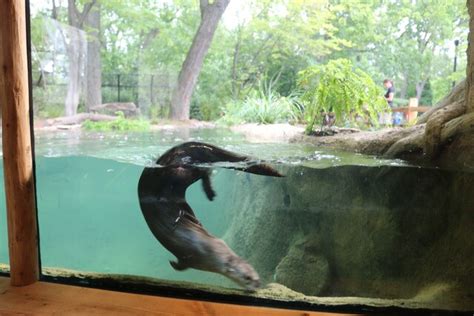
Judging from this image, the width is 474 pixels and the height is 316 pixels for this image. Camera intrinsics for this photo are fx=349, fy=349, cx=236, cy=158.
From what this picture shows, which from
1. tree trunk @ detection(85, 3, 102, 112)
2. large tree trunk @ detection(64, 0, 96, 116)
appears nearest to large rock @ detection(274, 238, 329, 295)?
tree trunk @ detection(85, 3, 102, 112)

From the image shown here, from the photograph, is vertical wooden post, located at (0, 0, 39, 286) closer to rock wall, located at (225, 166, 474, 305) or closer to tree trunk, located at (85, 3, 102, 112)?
tree trunk, located at (85, 3, 102, 112)

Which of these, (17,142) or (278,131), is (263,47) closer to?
(278,131)

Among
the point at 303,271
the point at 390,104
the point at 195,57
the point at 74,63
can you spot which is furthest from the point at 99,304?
the point at 390,104

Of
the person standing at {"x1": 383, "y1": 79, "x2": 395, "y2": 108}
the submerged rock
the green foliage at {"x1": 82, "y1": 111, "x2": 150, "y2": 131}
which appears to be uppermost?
the person standing at {"x1": 383, "y1": 79, "x2": 395, "y2": 108}

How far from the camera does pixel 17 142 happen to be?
1885mm

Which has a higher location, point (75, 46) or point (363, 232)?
point (75, 46)

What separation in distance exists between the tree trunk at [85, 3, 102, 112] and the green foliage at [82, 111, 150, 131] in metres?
0.20

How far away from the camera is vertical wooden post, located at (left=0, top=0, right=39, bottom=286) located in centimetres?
184

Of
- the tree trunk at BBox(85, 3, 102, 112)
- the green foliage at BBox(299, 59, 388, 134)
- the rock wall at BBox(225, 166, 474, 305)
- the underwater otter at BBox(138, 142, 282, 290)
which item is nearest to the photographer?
the underwater otter at BBox(138, 142, 282, 290)

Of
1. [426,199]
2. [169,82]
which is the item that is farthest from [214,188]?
[426,199]

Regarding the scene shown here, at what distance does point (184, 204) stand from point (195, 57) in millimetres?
1308

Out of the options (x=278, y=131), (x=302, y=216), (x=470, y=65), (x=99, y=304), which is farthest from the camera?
(x=278, y=131)

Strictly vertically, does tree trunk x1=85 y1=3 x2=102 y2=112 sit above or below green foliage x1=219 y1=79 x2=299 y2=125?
above

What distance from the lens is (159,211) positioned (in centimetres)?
296
